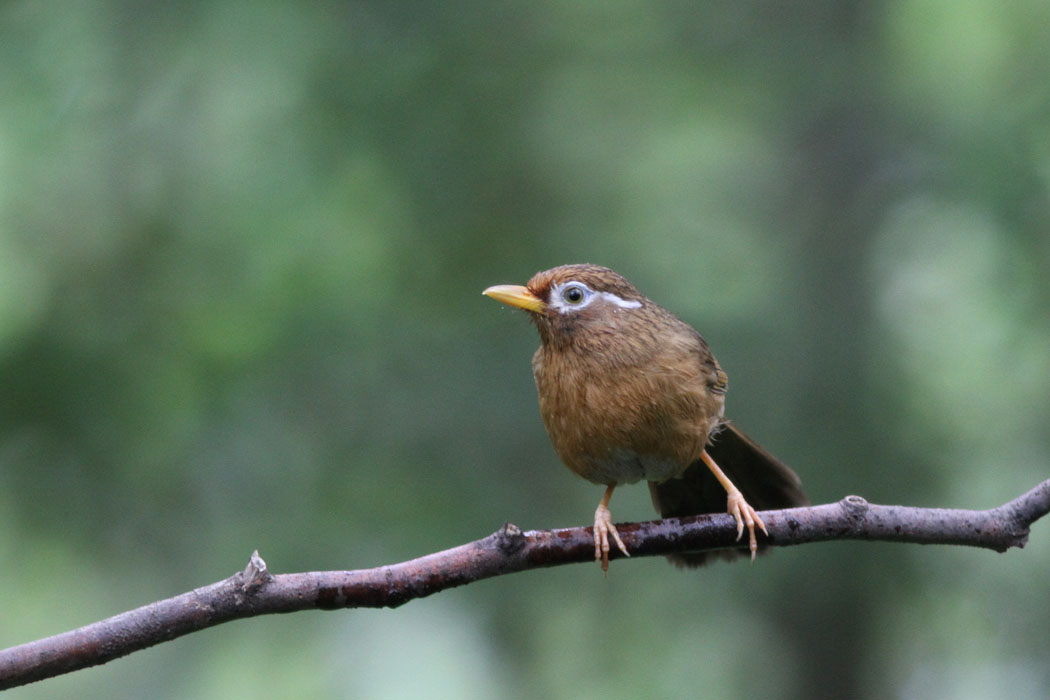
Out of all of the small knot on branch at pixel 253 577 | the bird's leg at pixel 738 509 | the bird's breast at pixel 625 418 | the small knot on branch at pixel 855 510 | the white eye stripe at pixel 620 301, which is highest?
the white eye stripe at pixel 620 301

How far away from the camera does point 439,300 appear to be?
611cm

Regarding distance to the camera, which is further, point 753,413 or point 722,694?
point 722,694

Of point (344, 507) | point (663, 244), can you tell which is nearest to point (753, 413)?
point (663, 244)

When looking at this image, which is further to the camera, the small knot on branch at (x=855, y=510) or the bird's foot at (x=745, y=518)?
the bird's foot at (x=745, y=518)

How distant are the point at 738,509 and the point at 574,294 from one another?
107 centimetres

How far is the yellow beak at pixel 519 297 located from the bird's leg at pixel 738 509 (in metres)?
0.90

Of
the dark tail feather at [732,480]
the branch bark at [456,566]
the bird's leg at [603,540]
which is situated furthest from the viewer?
the dark tail feather at [732,480]

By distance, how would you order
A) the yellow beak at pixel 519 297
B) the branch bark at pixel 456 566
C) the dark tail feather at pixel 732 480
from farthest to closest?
the dark tail feather at pixel 732 480 < the yellow beak at pixel 519 297 < the branch bark at pixel 456 566

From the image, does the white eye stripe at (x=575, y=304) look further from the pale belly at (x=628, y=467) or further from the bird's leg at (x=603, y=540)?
the bird's leg at (x=603, y=540)

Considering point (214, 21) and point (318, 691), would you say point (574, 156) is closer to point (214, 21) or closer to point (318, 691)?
point (214, 21)

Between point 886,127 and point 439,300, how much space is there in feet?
10.1

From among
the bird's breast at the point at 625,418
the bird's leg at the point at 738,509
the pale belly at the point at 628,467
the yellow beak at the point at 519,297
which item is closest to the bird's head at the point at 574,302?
the yellow beak at the point at 519,297

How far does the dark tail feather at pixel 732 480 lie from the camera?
15.1 feet

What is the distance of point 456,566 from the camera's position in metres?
3.25
